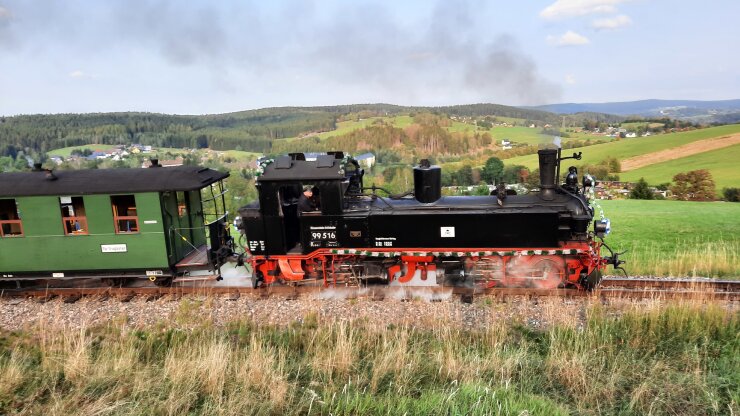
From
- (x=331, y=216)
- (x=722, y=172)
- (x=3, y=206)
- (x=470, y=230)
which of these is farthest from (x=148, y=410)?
(x=722, y=172)

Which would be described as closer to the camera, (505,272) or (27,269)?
(505,272)

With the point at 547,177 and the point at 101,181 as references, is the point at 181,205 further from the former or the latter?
the point at 547,177

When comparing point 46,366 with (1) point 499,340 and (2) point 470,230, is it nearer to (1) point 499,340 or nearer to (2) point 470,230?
(1) point 499,340

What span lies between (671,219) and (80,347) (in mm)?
28342

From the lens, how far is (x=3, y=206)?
1118cm

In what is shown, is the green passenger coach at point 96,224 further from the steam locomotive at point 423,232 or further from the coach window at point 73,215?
the steam locomotive at point 423,232

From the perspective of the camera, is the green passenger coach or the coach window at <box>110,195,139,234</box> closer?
the green passenger coach

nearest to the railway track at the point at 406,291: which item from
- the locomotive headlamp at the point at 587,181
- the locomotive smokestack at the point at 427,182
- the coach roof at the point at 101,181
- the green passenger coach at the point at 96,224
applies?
the green passenger coach at the point at 96,224

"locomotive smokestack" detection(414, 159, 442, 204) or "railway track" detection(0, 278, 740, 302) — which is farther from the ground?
"locomotive smokestack" detection(414, 159, 442, 204)

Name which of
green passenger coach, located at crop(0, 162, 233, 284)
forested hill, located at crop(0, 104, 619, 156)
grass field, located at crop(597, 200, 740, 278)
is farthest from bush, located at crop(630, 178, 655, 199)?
green passenger coach, located at crop(0, 162, 233, 284)

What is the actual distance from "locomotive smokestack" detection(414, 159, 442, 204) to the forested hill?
52.6 m

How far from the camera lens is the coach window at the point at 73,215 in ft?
35.0

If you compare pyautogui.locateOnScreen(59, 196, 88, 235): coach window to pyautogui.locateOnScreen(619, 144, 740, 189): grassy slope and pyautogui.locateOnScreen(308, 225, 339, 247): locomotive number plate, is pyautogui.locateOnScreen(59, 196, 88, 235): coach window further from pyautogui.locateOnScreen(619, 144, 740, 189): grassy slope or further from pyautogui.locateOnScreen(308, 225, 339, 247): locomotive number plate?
pyautogui.locateOnScreen(619, 144, 740, 189): grassy slope

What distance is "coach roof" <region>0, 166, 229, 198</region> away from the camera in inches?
406
